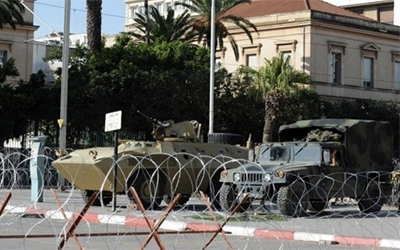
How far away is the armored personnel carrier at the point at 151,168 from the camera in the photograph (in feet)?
76.9

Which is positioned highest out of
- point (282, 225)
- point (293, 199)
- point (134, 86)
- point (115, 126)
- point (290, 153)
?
point (134, 86)

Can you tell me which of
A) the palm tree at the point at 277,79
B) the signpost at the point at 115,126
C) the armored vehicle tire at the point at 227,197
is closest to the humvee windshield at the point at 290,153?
the armored vehicle tire at the point at 227,197

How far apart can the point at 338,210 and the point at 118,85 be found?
19.4 metres

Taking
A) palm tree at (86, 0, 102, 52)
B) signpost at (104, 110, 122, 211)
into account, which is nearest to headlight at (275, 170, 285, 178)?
signpost at (104, 110, 122, 211)

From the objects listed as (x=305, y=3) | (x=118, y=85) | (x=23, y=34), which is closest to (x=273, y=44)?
(x=305, y=3)

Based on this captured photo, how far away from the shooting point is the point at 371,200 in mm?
23984

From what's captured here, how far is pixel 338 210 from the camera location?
2620 cm

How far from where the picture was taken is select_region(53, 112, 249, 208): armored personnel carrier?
23453 millimetres

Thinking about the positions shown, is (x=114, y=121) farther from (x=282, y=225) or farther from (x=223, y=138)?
(x=223, y=138)

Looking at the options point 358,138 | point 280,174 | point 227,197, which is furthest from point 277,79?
point 280,174

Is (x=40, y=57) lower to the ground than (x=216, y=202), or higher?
higher

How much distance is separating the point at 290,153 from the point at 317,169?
1021 millimetres

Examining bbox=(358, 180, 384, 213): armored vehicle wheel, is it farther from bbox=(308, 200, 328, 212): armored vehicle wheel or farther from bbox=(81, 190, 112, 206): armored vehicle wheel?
bbox=(81, 190, 112, 206): armored vehicle wheel

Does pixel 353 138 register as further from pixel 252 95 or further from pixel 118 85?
pixel 252 95
